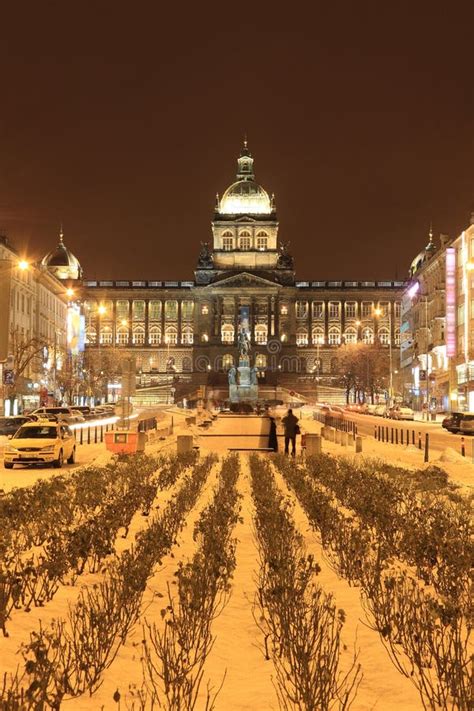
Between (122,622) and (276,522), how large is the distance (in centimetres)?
577

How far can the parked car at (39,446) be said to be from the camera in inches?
1139

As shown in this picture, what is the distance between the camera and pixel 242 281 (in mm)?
160375

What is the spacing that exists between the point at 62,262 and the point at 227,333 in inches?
1365

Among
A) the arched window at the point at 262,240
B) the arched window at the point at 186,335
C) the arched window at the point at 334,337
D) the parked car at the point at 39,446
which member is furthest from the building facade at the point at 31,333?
the arched window at the point at 334,337

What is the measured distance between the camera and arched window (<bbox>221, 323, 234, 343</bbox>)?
162875 mm

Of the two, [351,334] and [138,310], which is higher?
[138,310]

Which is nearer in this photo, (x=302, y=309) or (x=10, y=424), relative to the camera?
(x=10, y=424)

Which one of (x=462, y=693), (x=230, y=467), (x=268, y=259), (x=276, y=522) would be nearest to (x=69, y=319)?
(x=268, y=259)

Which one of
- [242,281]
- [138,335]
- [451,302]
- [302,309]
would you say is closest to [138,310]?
[138,335]

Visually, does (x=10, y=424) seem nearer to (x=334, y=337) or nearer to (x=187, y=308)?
(x=187, y=308)

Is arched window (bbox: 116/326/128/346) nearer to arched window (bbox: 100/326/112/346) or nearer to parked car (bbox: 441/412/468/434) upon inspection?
arched window (bbox: 100/326/112/346)

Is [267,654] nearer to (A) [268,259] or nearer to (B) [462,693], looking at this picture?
(B) [462,693]

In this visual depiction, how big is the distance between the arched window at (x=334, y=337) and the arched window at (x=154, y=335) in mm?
33146

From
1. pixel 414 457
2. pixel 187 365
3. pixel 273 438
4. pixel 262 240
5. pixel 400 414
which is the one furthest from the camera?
pixel 187 365
